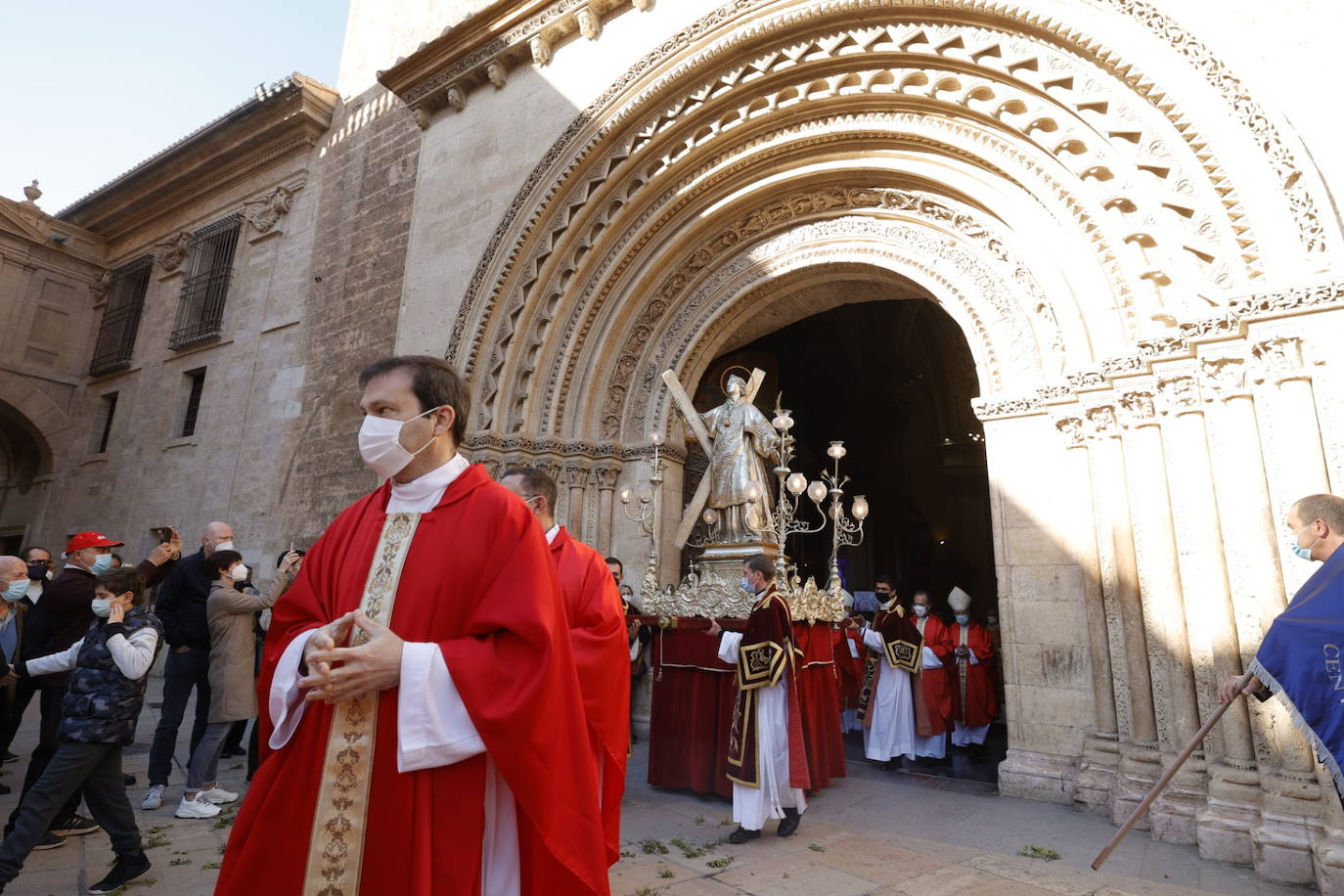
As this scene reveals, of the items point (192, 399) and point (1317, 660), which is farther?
point (192, 399)

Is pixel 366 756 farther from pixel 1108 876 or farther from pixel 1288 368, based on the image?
pixel 1288 368

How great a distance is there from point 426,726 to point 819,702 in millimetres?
4767

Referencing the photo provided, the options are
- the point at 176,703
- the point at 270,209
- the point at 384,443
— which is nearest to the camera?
the point at 384,443

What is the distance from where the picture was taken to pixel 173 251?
582 inches

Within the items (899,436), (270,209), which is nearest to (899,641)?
(899,436)

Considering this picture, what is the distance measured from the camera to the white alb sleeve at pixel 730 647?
4.96 meters

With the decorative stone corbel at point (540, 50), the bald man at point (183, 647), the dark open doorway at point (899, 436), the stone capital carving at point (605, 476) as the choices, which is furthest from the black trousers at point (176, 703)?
the dark open doorway at point (899, 436)

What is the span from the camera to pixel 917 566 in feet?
45.9

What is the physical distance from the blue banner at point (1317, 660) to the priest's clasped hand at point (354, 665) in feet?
11.4

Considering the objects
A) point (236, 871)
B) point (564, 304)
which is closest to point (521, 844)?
point (236, 871)

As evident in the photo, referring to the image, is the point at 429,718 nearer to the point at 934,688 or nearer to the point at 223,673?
the point at 223,673

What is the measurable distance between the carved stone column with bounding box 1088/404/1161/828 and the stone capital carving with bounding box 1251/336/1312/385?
42.3 inches

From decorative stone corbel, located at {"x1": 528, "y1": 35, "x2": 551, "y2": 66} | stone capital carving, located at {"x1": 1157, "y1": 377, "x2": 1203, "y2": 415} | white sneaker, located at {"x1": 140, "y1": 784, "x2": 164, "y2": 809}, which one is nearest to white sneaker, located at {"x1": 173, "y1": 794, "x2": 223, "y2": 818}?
white sneaker, located at {"x1": 140, "y1": 784, "x2": 164, "y2": 809}

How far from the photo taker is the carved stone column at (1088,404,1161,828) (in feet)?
15.3
